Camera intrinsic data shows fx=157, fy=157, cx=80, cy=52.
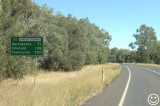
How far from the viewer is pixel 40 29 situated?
17.4 metres

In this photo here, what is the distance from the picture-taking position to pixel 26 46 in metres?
8.62

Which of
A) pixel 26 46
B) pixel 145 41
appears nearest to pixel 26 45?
pixel 26 46

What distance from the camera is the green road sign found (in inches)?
338

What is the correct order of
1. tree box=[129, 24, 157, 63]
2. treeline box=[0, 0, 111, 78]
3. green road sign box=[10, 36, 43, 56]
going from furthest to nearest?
tree box=[129, 24, 157, 63], treeline box=[0, 0, 111, 78], green road sign box=[10, 36, 43, 56]

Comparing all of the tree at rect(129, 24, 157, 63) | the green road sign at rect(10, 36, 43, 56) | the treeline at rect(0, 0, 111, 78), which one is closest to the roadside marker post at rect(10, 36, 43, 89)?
the green road sign at rect(10, 36, 43, 56)

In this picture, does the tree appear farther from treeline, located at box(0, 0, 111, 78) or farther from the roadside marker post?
the roadside marker post

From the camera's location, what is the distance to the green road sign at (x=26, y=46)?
859 centimetres

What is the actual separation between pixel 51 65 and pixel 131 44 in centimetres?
7744

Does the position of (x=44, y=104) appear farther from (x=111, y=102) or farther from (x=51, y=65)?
(x=51, y=65)

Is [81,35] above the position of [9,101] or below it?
above

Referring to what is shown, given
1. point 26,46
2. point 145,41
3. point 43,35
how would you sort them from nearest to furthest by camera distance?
point 26,46, point 43,35, point 145,41

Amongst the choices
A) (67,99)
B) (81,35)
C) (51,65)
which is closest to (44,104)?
(67,99)

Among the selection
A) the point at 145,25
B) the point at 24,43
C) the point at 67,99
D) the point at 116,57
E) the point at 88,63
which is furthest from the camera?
the point at 116,57

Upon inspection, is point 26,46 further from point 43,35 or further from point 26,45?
point 43,35
